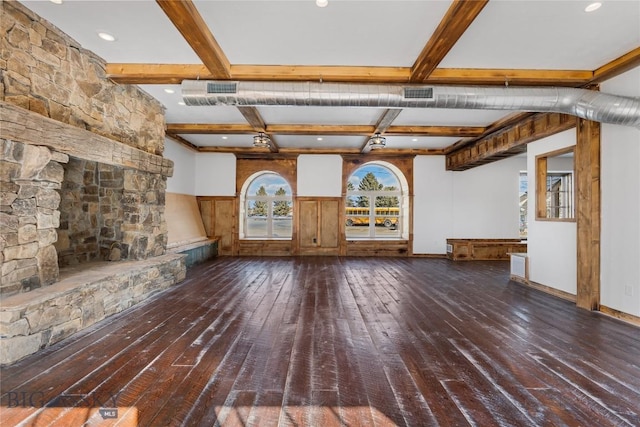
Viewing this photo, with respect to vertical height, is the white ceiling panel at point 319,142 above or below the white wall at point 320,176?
above

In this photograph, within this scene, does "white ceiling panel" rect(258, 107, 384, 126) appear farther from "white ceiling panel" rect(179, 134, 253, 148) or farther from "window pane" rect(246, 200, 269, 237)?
"window pane" rect(246, 200, 269, 237)

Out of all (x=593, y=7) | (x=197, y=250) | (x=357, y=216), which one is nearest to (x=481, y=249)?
(x=357, y=216)

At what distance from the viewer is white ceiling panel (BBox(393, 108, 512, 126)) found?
16.1 feet

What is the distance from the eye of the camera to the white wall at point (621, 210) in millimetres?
3262

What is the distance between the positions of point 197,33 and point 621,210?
17.8ft

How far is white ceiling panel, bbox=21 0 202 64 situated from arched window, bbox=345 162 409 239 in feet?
19.2

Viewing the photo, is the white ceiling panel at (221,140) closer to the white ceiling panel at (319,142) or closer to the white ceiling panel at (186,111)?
the white ceiling panel at (319,142)

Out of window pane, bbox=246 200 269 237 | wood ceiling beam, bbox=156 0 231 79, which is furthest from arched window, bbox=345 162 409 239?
wood ceiling beam, bbox=156 0 231 79

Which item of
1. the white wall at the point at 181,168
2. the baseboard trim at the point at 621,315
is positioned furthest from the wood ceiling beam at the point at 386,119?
the white wall at the point at 181,168

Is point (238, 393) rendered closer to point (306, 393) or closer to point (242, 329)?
point (306, 393)

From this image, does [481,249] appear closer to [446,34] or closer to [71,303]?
[446,34]

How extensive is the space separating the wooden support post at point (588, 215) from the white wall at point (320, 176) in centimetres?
533

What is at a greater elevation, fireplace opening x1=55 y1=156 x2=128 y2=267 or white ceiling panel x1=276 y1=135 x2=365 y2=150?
white ceiling panel x1=276 y1=135 x2=365 y2=150

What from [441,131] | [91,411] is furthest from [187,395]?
[441,131]
